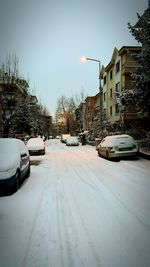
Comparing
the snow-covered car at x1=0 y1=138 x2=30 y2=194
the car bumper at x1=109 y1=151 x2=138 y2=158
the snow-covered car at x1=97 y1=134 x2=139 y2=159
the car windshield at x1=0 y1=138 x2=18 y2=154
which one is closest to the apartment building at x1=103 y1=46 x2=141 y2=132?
the snow-covered car at x1=97 y1=134 x2=139 y2=159

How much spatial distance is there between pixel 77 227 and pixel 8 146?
537cm

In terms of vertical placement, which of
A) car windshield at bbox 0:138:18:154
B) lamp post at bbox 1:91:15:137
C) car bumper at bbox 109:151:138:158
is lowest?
car bumper at bbox 109:151:138:158

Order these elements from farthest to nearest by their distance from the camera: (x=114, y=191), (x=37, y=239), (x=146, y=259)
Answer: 1. (x=114, y=191)
2. (x=37, y=239)
3. (x=146, y=259)

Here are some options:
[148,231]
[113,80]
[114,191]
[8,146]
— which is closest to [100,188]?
[114,191]

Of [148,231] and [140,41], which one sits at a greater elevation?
[140,41]

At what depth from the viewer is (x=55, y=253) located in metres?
4.25

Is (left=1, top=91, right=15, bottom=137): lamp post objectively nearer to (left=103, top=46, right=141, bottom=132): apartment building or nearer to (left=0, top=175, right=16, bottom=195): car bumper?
A: (left=103, top=46, right=141, bottom=132): apartment building

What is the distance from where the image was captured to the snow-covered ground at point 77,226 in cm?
408

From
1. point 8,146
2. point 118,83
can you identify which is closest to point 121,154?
point 8,146

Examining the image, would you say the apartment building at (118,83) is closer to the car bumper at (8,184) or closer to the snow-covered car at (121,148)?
the snow-covered car at (121,148)

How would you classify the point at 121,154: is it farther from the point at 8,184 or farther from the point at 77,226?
the point at 77,226

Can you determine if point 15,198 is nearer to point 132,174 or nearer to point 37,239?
point 37,239

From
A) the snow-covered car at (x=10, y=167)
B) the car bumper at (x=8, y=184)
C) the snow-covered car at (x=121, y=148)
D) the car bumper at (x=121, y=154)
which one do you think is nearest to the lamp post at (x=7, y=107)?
the snow-covered car at (x=121, y=148)

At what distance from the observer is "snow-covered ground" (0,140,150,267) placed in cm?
408
